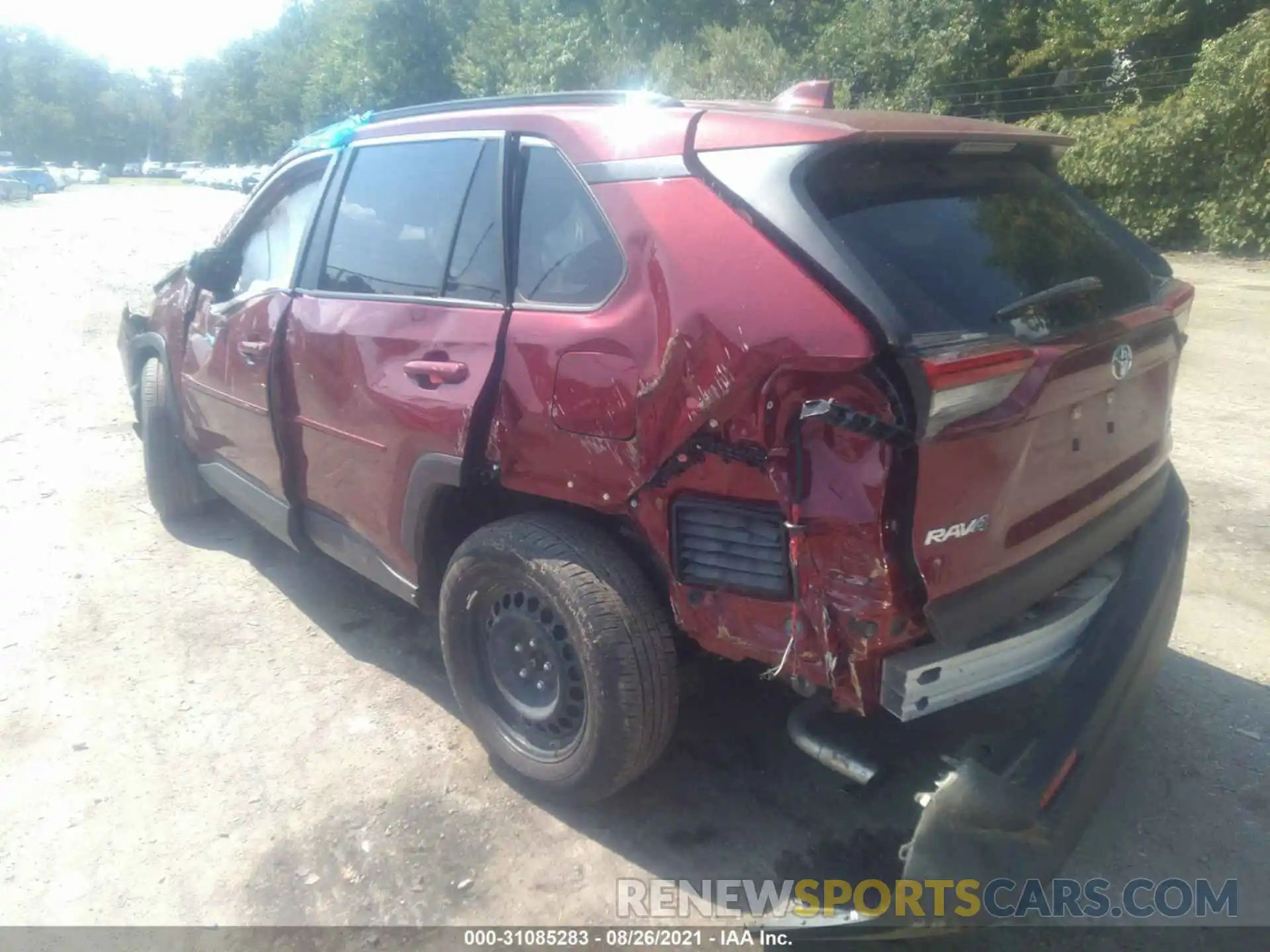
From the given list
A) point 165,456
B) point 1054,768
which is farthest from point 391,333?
point 165,456

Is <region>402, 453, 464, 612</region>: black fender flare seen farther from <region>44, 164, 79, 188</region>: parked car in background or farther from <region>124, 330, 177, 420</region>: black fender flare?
<region>44, 164, 79, 188</region>: parked car in background

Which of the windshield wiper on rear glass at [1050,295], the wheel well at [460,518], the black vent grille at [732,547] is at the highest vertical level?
the windshield wiper on rear glass at [1050,295]

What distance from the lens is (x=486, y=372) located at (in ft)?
9.07

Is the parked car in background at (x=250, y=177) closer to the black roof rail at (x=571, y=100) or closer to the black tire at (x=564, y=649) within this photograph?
the black roof rail at (x=571, y=100)

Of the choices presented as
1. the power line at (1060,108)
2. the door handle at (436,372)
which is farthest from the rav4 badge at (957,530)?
the power line at (1060,108)

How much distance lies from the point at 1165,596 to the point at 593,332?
183cm

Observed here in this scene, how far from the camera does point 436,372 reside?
2928mm

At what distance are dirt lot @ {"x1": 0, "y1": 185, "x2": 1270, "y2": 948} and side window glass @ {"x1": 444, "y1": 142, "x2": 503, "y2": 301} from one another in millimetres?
1548

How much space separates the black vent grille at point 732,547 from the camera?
7.39 ft

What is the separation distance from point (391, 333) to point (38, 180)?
5711cm

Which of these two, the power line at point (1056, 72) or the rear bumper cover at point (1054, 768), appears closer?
the rear bumper cover at point (1054, 768)

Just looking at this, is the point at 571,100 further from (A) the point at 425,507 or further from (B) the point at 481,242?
(A) the point at 425,507

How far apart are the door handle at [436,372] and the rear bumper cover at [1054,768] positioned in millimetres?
1730

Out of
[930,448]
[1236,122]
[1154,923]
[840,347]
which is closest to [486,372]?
[840,347]
